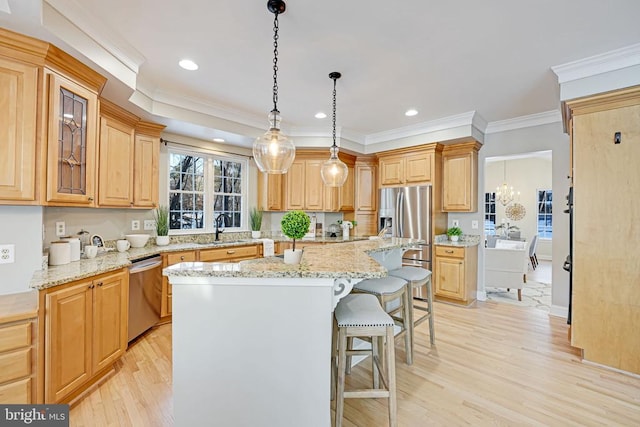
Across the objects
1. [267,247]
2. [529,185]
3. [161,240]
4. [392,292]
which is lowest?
[392,292]

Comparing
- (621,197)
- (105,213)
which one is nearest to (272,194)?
(105,213)

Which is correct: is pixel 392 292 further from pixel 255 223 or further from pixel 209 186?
pixel 209 186

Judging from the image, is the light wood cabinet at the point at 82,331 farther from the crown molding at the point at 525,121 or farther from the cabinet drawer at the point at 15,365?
the crown molding at the point at 525,121

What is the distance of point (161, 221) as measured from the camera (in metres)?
3.74

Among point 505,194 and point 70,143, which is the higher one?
point 505,194

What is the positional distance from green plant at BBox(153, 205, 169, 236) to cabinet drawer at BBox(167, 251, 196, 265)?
51cm

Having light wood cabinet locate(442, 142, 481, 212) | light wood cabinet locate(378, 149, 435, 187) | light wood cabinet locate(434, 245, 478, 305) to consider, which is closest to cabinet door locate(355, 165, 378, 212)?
light wood cabinet locate(378, 149, 435, 187)

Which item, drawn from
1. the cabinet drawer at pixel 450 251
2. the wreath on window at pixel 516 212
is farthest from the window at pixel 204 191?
the wreath on window at pixel 516 212

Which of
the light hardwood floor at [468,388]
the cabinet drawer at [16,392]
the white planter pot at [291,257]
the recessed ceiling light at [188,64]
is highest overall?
the recessed ceiling light at [188,64]

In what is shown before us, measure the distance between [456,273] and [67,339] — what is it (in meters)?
4.38

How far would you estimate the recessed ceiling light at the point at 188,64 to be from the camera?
2.67 meters

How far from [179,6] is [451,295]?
4.57 m

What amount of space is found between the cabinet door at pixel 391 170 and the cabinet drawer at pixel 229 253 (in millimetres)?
2492

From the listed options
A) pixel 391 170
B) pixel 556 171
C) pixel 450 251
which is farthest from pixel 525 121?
pixel 450 251
